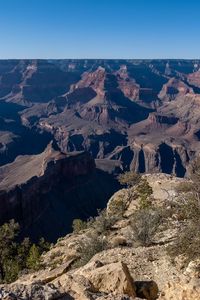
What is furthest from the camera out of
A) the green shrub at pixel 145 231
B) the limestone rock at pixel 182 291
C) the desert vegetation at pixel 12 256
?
the desert vegetation at pixel 12 256

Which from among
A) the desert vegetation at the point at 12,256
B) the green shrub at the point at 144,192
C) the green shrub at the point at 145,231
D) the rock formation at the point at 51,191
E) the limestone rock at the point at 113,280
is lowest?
the rock formation at the point at 51,191

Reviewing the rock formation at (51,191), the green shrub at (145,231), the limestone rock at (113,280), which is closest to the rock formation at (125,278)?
the limestone rock at (113,280)

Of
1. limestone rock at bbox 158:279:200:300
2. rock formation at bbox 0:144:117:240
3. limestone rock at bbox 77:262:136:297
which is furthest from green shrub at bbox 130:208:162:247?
rock formation at bbox 0:144:117:240

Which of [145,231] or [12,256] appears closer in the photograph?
[145,231]

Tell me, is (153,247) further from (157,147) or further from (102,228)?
(157,147)

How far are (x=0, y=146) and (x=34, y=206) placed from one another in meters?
103

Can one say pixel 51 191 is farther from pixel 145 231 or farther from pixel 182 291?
pixel 182 291

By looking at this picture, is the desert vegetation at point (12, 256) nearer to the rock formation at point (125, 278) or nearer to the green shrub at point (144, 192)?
the rock formation at point (125, 278)

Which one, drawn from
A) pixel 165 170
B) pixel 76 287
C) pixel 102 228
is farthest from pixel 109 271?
pixel 165 170

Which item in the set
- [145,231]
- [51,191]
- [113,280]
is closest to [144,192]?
[145,231]

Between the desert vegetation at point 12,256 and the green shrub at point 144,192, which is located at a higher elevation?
the green shrub at point 144,192

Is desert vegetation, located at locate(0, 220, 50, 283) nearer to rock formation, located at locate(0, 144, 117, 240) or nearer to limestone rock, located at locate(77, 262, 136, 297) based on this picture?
limestone rock, located at locate(77, 262, 136, 297)

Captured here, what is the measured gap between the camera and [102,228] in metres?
36.2

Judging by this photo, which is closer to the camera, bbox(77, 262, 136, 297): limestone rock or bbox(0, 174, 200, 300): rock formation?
bbox(0, 174, 200, 300): rock formation
